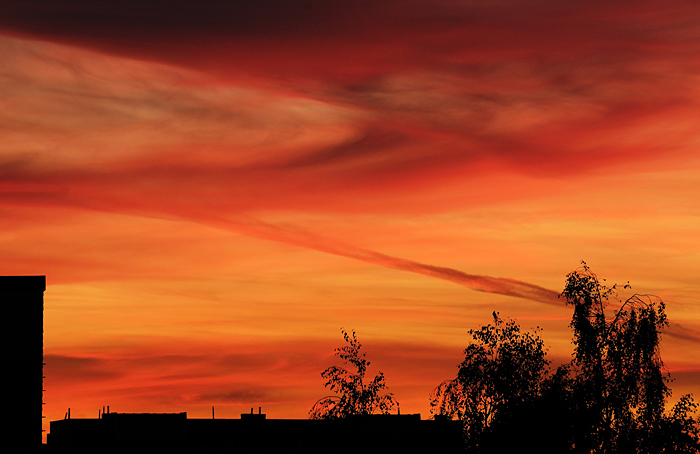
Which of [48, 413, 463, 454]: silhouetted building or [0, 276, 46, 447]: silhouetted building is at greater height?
[0, 276, 46, 447]: silhouetted building

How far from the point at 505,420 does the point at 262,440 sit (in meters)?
48.7

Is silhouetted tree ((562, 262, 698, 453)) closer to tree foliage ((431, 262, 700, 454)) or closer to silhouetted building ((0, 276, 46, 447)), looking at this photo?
tree foliage ((431, 262, 700, 454))

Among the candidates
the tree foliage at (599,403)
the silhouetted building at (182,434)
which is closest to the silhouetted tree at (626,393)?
the tree foliage at (599,403)

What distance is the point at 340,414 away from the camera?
6362 centimetres

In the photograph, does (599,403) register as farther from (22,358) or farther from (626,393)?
(22,358)

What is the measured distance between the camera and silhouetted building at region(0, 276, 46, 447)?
211 feet

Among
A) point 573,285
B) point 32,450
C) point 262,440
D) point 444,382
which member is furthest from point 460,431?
point 262,440

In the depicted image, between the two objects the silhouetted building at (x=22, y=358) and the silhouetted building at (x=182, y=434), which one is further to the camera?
the silhouetted building at (x=182, y=434)

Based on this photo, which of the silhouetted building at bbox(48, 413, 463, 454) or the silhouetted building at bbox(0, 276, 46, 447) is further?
the silhouetted building at bbox(48, 413, 463, 454)

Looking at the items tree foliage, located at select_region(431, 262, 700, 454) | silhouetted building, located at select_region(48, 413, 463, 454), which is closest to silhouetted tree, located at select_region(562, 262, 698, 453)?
tree foliage, located at select_region(431, 262, 700, 454)

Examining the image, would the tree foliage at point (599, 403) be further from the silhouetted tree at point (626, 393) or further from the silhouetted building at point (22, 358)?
the silhouetted building at point (22, 358)

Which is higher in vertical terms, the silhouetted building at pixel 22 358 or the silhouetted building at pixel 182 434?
the silhouetted building at pixel 22 358

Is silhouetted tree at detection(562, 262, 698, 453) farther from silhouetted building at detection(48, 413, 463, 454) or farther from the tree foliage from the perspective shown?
silhouetted building at detection(48, 413, 463, 454)

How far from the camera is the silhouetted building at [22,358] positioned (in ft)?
211
